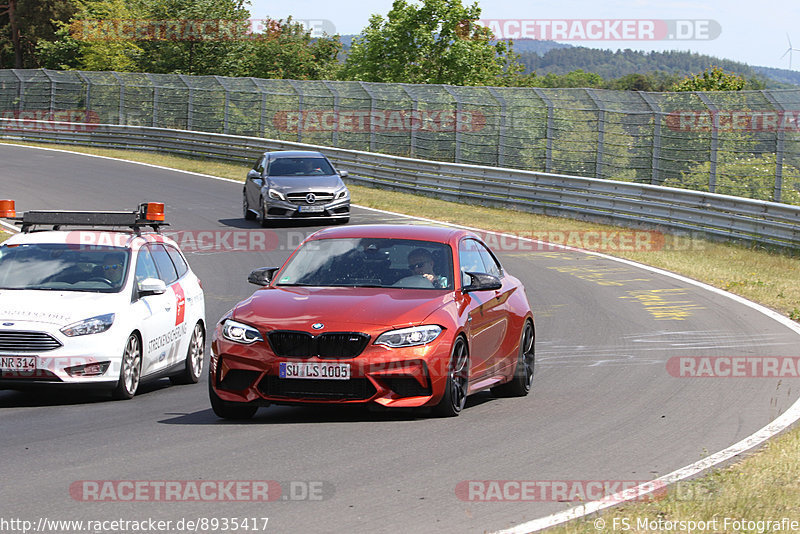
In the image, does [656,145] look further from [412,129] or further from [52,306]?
[52,306]

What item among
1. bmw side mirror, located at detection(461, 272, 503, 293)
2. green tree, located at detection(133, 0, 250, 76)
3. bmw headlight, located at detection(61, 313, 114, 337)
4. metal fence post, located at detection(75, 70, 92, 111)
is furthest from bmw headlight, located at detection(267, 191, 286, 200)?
green tree, located at detection(133, 0, 250, 76)

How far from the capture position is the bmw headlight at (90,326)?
10125 millimetres

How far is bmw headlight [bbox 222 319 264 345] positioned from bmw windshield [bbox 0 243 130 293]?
2.38m

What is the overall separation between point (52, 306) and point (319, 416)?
2.76 m

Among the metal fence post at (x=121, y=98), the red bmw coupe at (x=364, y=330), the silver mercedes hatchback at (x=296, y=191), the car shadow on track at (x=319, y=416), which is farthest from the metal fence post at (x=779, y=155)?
the metal fence post at (x=121, y=98)

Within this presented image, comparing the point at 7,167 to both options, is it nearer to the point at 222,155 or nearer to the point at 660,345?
the point at 222,155

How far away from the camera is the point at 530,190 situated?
2966cm

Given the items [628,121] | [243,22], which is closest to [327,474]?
[628,121]

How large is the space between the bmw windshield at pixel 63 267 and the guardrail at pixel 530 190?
14.4 meters
